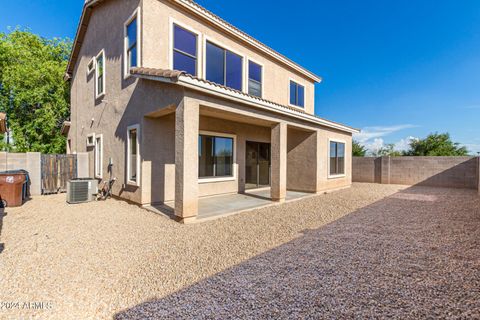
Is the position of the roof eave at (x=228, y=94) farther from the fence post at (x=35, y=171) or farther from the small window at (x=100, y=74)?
the fence post at (x=35, y=171)

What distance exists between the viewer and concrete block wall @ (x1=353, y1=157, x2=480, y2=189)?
575 inches

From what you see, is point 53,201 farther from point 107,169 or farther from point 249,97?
point 249,97

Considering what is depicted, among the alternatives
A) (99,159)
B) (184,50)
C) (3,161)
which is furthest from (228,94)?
(3,161)

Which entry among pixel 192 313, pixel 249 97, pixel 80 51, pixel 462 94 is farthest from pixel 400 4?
pixel 80 51

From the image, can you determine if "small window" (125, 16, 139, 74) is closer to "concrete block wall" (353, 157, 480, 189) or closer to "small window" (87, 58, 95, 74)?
"small window" (87, 58, 95, 74)

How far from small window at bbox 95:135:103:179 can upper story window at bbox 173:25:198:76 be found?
17.8ft

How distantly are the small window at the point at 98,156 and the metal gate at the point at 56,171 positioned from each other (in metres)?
2.07

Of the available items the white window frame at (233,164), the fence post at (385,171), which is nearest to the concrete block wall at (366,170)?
the fence post at (385,171)

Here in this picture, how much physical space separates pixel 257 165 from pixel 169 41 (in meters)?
6.96

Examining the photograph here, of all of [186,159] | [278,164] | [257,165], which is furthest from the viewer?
[257,165]

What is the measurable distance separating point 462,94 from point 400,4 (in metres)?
11.8

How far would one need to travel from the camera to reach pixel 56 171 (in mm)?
11305

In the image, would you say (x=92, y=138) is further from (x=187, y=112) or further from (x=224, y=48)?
(x=187, y=112)

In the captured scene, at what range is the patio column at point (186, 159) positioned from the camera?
5.94 meters
